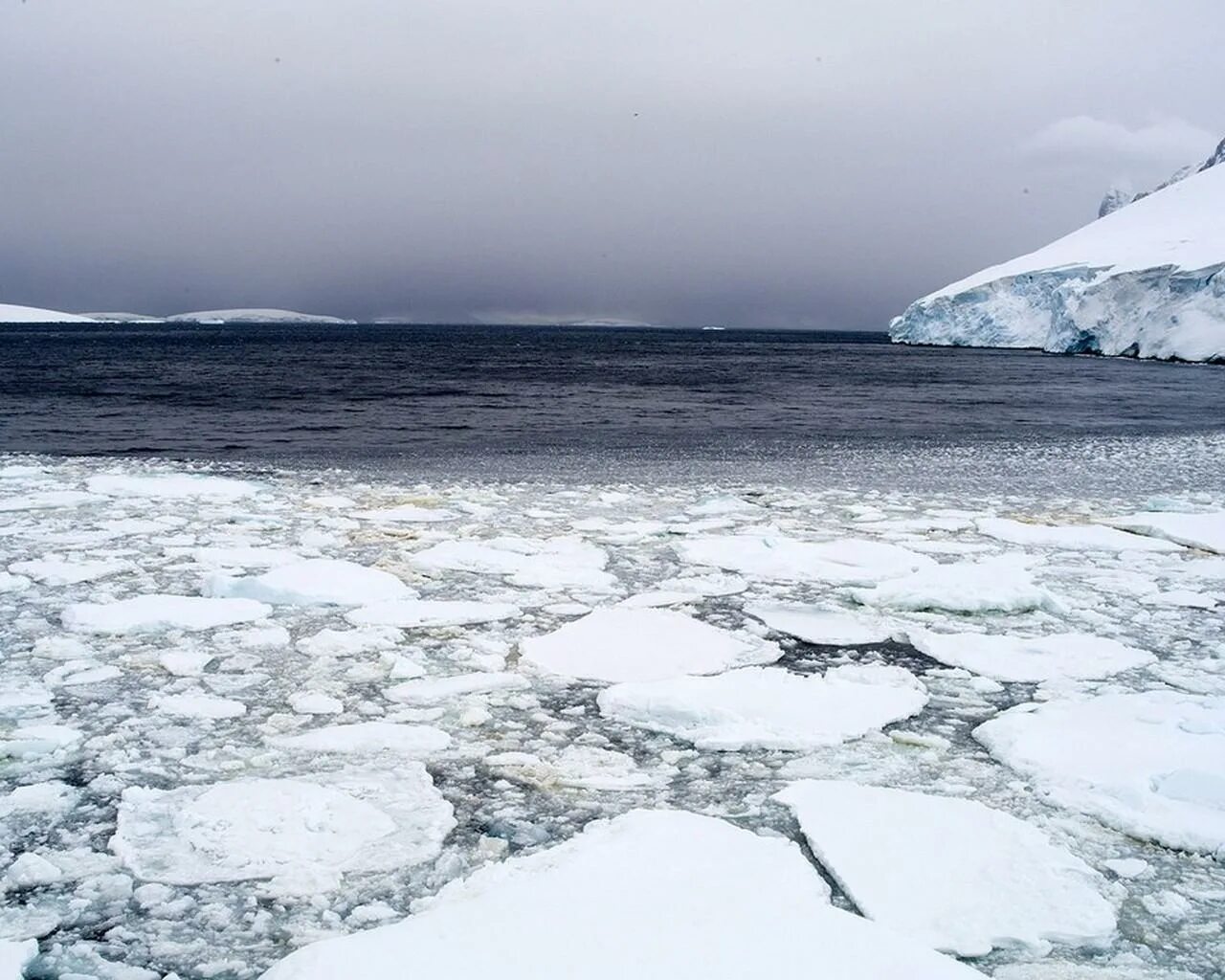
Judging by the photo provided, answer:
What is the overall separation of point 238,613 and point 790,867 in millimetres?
3485

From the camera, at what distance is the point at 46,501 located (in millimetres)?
8266

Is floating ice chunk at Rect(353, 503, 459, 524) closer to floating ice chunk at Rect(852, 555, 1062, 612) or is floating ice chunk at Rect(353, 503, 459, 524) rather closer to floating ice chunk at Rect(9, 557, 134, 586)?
floating ice chunk at Rect(9, 557, 134, 586)

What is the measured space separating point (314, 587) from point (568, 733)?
8.07 feet

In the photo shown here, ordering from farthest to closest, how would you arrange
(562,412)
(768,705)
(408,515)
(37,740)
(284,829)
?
(562,412), (408,515), (768,705), (37,740), (284,829)

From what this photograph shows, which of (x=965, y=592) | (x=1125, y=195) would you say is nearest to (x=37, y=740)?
(x=965, y=592)

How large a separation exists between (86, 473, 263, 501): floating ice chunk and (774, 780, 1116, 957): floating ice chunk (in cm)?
734

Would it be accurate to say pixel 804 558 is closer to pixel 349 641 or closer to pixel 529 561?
pixel 529 561

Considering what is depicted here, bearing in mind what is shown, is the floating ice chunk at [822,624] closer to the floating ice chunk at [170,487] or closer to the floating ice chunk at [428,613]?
the floating ice chunk at [428,613]

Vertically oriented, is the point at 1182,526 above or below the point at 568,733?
above

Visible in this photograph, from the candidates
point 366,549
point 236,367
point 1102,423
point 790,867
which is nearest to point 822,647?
point 790,867

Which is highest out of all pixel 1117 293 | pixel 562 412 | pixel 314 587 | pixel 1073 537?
pixel 1117 293

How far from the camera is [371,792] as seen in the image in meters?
3.05

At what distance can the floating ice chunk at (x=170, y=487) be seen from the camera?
8.84m

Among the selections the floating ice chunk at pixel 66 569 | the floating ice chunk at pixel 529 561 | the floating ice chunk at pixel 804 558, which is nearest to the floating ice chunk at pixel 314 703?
the floating ice chunk at pixel 529 561
